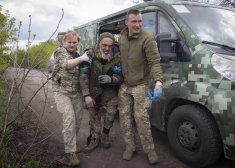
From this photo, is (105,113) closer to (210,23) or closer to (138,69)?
(138,69)

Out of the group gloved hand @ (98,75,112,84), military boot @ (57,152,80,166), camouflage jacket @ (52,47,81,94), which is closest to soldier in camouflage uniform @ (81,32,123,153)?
gloved hand @ (98,75,112,84)

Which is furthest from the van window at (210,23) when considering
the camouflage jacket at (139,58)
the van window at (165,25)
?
the camouflage jacket at (139,58)

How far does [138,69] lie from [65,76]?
0.94 m

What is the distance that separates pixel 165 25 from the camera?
2.86 m

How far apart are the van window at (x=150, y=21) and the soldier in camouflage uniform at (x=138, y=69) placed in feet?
1.76

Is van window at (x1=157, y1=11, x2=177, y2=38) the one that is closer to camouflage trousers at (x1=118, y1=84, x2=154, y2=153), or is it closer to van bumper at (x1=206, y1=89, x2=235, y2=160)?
camouflage trousers at (x1=118, y1=84, x2=154, y2=153)

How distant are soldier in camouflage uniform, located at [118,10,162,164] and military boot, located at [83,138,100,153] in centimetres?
69

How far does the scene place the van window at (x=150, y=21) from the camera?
306 centimetres

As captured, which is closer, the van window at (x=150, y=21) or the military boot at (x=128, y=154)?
the military boot at (x=128, y=154)

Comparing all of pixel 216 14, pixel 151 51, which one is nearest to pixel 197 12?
pixel 216 14

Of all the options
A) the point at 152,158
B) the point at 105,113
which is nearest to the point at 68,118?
the point at 105,113

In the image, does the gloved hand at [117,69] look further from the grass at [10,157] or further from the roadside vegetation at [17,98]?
the grass at [10,157]

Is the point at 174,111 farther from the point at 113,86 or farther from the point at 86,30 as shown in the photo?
the point at 86,30

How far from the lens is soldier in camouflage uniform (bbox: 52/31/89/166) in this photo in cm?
261
